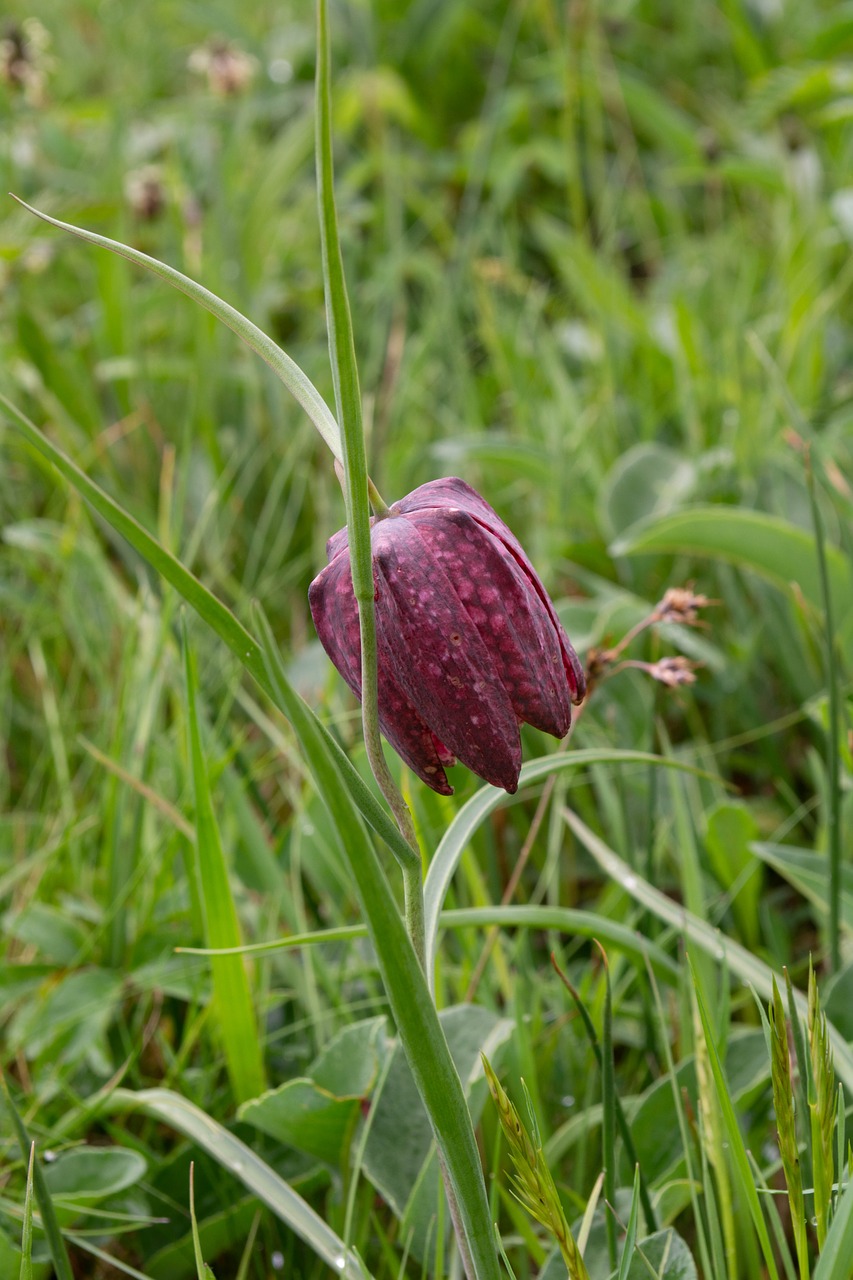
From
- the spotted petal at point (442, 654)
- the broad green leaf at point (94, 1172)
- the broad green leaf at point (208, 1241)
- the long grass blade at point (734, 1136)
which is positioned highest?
the spotted petal at point (442, 654)

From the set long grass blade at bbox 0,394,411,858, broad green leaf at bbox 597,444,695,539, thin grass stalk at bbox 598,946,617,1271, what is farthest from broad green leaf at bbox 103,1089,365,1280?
broad green leaf at bbox 597,444,695,539

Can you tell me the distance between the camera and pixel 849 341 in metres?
1.68

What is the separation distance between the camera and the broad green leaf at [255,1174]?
59 cm

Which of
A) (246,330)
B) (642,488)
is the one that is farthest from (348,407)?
(642,488)

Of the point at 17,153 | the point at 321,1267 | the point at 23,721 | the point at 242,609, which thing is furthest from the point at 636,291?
the point at 321,1267

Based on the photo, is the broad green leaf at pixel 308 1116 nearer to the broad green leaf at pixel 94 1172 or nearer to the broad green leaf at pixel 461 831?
the broad green leaf at pixel 94 1172

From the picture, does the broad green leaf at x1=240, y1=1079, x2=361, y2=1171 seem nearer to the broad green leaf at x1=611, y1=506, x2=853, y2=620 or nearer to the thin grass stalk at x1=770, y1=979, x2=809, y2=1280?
the thin grass stalk at x1=770, y1=979, x2=809, y2=1280

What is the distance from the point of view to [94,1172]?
0.72m

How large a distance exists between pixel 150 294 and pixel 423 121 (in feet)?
2.98

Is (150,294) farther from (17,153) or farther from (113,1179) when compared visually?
(113,1179)

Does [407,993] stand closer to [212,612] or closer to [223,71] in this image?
[212,612]

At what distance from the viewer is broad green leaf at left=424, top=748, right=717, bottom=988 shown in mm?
497

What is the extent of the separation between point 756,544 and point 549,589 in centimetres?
39

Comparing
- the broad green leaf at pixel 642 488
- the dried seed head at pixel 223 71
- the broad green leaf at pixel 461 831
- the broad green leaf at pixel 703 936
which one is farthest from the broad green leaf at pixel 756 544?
the dried seed head at pixel 223 71
